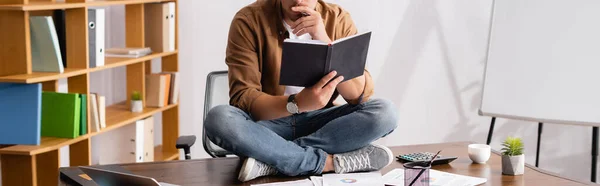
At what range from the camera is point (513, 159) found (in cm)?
269

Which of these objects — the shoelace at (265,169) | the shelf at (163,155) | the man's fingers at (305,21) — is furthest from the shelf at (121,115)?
the man's fingers at (305,21)

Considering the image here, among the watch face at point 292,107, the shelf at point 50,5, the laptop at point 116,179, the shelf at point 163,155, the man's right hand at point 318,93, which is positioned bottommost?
the shelf at point 163,155

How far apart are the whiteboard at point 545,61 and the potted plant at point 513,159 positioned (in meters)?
1.07

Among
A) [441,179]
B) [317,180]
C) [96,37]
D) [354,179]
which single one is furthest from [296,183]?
[96,37]

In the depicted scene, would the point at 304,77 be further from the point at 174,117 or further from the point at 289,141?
the point at 174,117

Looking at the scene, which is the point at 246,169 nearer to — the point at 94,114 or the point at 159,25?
the point at 94,114

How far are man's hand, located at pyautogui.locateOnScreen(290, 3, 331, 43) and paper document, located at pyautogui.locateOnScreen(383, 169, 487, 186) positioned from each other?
19.6 inches

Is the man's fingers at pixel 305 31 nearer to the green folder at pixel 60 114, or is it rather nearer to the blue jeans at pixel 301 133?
the blue jeans at pixel 301 133

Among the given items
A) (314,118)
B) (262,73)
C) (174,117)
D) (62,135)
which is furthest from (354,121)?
(174,117)

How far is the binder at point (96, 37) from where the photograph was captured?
11.4ft

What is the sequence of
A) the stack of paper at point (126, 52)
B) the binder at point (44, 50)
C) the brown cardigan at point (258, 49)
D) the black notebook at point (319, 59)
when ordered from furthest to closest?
the stack of paper at point (126, 52)
the binder at point (44, 50)
the brown cardigan at point (258, 49)
the black notebook at point (319, 59)

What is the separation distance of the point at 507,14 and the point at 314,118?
133 cm

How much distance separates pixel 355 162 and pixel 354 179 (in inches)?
4.5

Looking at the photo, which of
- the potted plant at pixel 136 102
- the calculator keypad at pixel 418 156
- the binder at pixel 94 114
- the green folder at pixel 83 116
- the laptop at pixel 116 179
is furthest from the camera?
the potted plant at pixel 136 102
